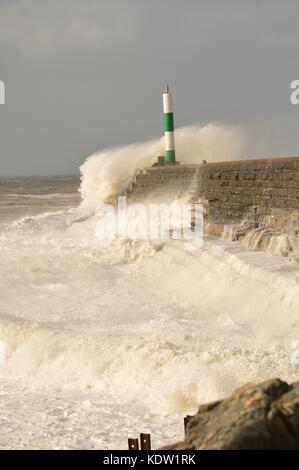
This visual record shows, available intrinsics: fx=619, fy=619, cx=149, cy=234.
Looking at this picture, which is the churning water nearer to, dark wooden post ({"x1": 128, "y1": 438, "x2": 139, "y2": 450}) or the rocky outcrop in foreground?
dark wooden post ({"x1": 128, "y1": 438, "x2": 139, "y2": 450})

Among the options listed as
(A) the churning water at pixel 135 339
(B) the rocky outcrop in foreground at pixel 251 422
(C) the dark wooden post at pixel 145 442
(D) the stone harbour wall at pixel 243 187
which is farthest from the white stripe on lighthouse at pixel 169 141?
(B) the rocky outcrop in foreground at pixel 251 422

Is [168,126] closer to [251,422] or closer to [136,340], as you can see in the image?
[136,340]

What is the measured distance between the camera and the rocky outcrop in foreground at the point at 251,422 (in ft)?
10.2

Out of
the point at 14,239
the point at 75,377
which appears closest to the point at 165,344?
the point at 75,377

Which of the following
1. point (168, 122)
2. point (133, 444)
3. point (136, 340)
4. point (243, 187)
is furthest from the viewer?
point (168, 122)

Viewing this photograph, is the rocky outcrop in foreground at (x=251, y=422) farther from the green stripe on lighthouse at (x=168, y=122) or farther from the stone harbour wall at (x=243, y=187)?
the green stripe on lighthouse at (x=168, y=122)

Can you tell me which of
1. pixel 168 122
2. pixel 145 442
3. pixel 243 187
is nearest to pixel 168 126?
pixel 168 122

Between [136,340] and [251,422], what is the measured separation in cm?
328

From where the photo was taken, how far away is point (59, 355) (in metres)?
6.30

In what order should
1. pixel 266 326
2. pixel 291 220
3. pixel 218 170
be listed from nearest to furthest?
pixel 266 326, pixel 291 220, pixel 218 170

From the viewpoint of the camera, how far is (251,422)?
3.13 meters

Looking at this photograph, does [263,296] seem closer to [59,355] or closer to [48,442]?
[59,355]

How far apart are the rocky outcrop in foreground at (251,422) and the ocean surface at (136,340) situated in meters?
0.99

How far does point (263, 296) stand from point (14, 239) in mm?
10949
